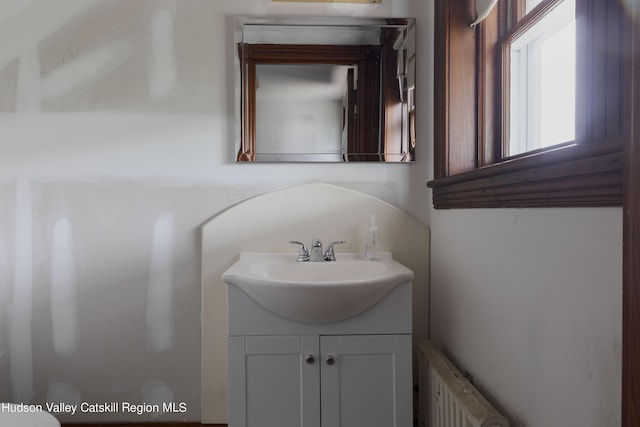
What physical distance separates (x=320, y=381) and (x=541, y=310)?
0.68 m

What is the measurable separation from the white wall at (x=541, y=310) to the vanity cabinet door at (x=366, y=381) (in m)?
0.24

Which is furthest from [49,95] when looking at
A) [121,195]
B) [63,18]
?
[121,195]

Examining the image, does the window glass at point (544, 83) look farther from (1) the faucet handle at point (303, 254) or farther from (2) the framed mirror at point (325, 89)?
(1) the faucet handle at point (303, 254)

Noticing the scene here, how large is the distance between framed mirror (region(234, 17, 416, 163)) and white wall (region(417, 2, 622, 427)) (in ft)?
1.72

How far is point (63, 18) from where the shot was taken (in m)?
1.68

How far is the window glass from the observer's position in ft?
3.55

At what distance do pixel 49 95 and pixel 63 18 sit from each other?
0.32m

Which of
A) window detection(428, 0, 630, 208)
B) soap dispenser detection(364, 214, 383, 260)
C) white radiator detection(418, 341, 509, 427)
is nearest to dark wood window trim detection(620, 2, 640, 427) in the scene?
window detection(428, 0, 630, 208)

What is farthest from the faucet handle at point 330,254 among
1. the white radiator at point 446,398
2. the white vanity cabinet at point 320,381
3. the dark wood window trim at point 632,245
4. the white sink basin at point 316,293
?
the dark wood window trim at point 632,245

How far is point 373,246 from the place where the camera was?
1614 millimetres

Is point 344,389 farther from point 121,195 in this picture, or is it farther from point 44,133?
point 44,133

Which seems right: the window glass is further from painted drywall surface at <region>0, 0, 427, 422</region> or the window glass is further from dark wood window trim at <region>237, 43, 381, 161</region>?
A: painted drywall surface at <region>0, 0, 427, 422</region>

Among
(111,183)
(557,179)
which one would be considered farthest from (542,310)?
(111,183)

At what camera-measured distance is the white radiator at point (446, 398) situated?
100cm
